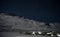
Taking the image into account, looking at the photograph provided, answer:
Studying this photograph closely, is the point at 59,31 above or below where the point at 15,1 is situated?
below

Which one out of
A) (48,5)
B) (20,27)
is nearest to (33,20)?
(20,27)

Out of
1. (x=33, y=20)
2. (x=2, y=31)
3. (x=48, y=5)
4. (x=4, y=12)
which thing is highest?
(x=48, y=5)

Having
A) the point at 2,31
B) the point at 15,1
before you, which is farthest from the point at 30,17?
the point at 2,31

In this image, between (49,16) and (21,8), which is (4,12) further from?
(49,16)

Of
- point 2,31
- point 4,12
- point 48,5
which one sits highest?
point 48,5

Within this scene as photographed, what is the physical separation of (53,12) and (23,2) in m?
0.88

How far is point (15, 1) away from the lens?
3.06 meters

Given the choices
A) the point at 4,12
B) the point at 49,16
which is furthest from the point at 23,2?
the point at 49,16

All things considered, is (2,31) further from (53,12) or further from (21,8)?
(53,12)

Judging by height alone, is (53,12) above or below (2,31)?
above

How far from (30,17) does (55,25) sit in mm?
723

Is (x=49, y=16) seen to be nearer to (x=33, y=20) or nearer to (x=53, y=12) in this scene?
(x=53, y=12)

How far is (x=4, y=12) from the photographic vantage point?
2.98 meters

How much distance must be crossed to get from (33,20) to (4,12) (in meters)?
0.81
